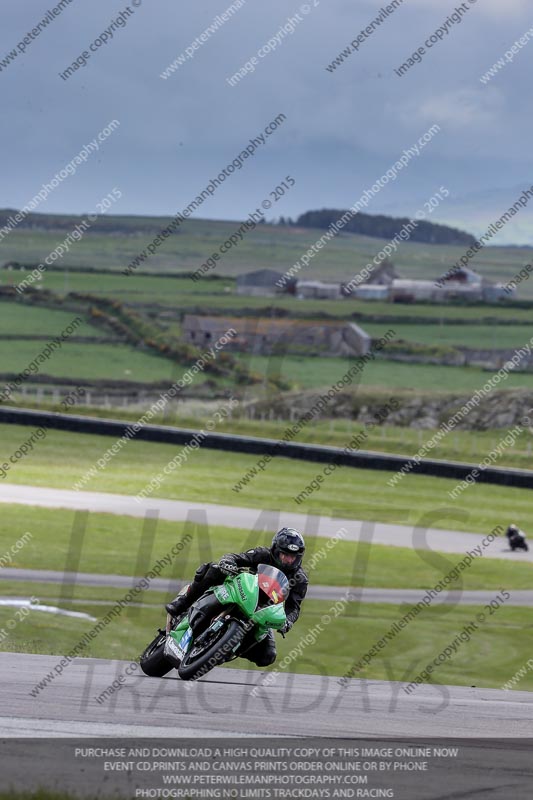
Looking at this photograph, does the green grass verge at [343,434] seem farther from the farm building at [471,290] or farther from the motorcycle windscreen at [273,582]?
the farm building at [471,290]

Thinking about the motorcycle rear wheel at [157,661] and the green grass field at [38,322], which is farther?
the green grass field at [38,322]

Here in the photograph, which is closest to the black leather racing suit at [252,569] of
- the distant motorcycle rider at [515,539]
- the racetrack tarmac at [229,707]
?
the racetrack tarmac at [229,707]

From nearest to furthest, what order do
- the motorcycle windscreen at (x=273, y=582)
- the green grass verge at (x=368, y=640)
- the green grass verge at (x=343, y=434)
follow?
1. the motorcycle windscreen at (x=273, y=582)
2. the green grass verge at (x=368, y=640)
3. the green grass verge at (x=343, y=434)

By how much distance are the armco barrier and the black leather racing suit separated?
33.7m

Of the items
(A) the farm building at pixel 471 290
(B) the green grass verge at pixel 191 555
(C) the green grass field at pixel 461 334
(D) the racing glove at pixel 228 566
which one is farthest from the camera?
(A) the farm building at pixel 471 290

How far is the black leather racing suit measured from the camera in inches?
466

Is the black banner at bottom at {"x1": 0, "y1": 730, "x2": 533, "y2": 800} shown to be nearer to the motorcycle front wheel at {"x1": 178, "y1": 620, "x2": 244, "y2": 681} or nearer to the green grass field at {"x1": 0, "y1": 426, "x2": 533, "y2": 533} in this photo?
the motorcycle front wheel at {"x1": 178, "y1": 620, "x2": 244, "y2": 681}

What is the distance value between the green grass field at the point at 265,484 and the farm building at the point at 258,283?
105488 mm

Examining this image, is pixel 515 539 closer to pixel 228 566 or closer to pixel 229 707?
pixel 228 566

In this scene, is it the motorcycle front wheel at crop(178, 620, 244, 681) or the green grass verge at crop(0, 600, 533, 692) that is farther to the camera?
the green grass verge at crop(0, 600, 533, 692)

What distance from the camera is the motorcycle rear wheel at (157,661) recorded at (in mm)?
12320

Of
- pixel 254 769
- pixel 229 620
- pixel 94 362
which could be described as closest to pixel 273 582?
pixel 229 620

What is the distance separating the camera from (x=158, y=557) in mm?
31141

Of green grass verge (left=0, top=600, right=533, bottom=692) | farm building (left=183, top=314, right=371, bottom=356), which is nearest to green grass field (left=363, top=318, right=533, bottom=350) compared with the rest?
farm building (left=183, top=314, right=371, bottom=356)
